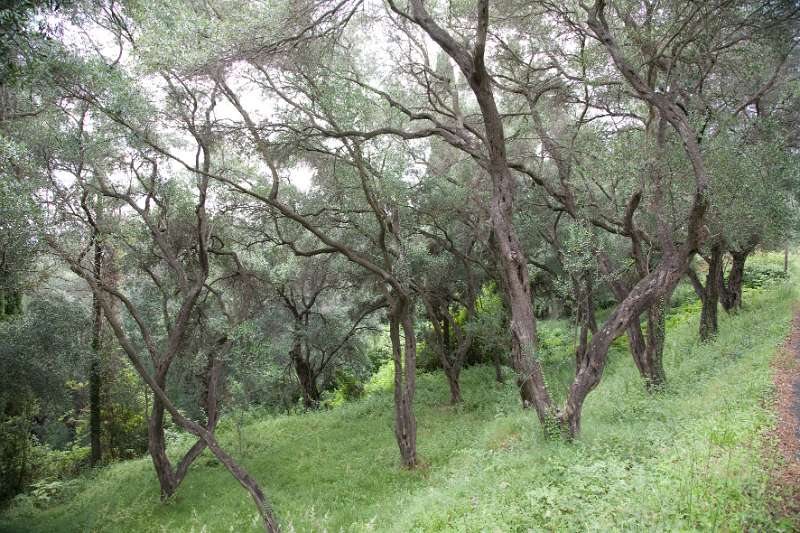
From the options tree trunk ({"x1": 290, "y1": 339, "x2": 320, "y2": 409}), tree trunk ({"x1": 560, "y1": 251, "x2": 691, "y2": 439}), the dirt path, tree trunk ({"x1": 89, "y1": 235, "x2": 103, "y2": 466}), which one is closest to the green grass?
the dirt path

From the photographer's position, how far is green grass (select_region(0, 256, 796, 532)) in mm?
4977

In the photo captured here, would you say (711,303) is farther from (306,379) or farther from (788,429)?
(306,379)

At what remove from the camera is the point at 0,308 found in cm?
1428

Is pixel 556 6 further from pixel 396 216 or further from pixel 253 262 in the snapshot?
pixel 253 262

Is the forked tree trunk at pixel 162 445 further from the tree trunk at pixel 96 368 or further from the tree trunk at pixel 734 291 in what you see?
the tree trunk at pixel 734 291

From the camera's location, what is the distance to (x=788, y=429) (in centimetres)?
621

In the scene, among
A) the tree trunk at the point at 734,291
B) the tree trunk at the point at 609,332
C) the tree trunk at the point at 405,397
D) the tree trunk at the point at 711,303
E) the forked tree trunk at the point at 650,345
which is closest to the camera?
the tree trunk at the point at 609,332

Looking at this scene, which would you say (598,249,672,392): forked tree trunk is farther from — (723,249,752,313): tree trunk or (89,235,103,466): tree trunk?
(89,235,103,466): tree trunk

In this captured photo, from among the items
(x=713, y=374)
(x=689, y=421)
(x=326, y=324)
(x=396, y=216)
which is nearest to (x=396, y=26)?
(x=396, y=216)

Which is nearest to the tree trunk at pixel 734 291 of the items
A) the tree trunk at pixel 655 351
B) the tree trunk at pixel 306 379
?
the tree trunk at pixel 655 351

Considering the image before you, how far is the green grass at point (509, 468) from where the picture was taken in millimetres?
4977

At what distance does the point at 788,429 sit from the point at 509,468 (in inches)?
144

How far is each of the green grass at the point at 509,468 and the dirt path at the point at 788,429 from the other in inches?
6.9

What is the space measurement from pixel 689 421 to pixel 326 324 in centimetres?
1508
